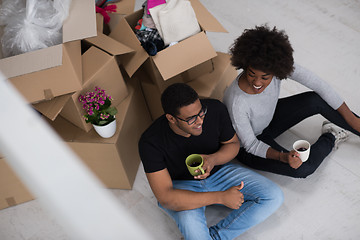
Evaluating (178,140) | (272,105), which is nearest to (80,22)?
(178,140)

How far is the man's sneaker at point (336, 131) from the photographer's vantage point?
2.22 m

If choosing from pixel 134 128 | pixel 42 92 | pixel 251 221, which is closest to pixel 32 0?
pixel 42 92

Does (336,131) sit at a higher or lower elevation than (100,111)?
lower

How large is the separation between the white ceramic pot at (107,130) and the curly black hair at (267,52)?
0.68 metres

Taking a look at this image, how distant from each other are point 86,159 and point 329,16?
204 centimetres

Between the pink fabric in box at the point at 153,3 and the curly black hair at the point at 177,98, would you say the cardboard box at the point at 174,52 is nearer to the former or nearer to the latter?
the pink fabric in box at the point at 153,3

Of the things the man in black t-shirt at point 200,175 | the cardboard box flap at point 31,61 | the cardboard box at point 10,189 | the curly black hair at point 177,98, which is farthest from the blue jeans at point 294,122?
the cardboard box at point 10,189

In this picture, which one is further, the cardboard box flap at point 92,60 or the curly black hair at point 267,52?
the cardboard box flap at point 92,60

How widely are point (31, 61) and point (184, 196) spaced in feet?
2.81

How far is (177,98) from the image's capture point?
5.33 feet

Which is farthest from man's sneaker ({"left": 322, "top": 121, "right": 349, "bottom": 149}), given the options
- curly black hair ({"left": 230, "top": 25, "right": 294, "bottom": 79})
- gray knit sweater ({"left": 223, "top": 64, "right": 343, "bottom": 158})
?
curly black hair ({"left": 230, "top": 25, "right": 294, "bottom": 79})

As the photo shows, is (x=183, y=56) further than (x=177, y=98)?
Yes

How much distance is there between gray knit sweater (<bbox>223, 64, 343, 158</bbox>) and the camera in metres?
1.89

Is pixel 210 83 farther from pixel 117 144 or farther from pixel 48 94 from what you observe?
pixel 48 94
